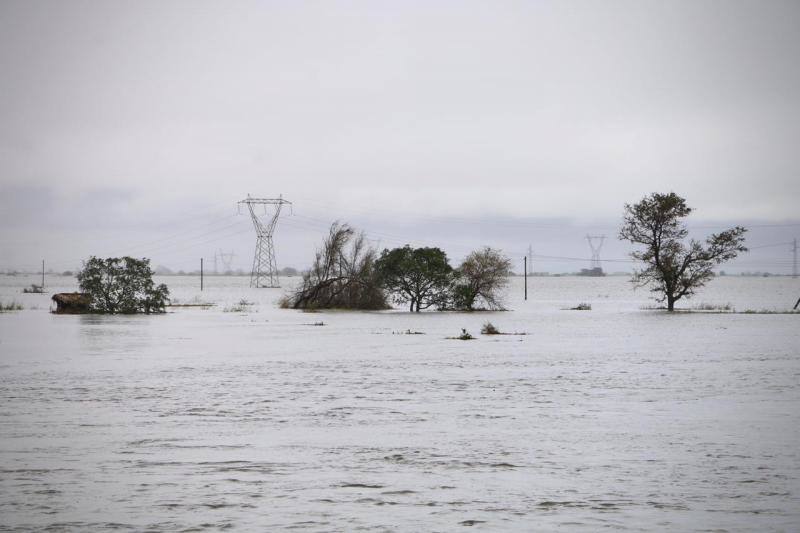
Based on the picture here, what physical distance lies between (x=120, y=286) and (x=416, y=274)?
19.6 metres

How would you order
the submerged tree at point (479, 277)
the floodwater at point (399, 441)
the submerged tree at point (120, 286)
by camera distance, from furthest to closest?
the submerged tree at point (479, 277)
the submerged tree at point (120, 286)
the floodwater at point (399, 441)

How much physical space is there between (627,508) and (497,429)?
4133 millimetres

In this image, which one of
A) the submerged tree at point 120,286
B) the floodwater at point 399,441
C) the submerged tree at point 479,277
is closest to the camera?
the floodwater at point 399,441

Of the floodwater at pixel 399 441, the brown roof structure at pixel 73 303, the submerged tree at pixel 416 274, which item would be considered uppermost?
the submerged tree at pixel 416 274

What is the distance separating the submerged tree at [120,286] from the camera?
4719 centimetres

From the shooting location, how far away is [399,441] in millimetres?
10672

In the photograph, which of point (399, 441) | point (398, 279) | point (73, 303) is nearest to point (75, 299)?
point (73, 303)

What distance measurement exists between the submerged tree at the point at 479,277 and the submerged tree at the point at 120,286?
19.8 meters

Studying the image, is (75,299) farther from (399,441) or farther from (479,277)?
(399,441)

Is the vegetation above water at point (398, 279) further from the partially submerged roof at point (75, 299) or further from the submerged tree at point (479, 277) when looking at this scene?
the partially submerged roof at point (75, 299)

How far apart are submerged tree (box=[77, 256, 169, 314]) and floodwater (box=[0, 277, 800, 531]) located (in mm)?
24810

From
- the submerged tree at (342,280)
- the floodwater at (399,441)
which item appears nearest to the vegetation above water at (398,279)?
the submerged tree at (342,280)

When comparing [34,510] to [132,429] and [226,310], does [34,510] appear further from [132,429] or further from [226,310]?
[226,310]

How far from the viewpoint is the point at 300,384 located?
16.6m
